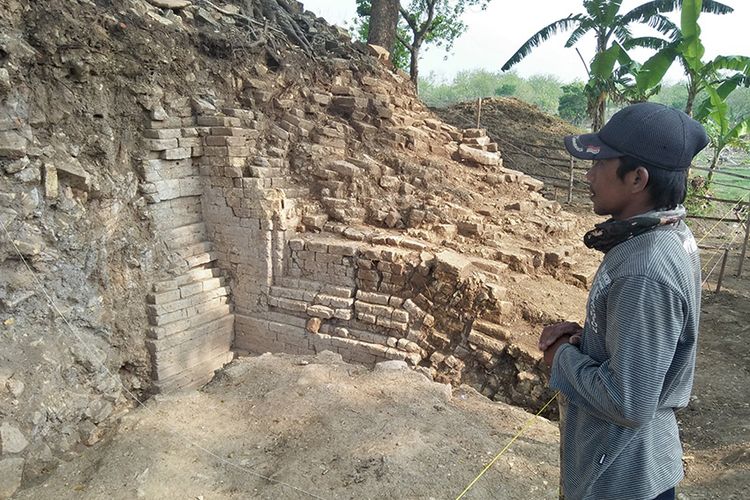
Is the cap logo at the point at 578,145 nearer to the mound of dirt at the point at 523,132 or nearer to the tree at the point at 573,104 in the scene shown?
the mound of dirt at the point at 523,132

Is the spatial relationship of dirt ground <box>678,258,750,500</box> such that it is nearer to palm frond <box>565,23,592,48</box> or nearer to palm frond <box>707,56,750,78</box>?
palm frond <box>707,56,750,78</box>

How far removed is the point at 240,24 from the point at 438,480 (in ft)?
28.0

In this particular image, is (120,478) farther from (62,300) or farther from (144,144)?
A: (144,144)

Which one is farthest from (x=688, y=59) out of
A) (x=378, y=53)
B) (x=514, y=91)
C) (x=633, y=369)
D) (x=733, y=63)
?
(x=514, y=91)

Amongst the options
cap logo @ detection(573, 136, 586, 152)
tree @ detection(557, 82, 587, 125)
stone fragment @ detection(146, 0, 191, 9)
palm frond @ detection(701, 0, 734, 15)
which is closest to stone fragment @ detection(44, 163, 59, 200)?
stone fragment @ detection(146, 0, 191, 9)

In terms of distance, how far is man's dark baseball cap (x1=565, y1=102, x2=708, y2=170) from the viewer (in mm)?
1482

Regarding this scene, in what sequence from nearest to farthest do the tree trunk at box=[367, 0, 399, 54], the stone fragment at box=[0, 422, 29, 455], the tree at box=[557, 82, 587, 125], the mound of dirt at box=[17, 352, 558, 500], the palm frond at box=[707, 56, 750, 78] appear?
1. the mound of dirt at box=[17, 352, 558, 500]
2. the stone fragment at box=[0, 422, 29, 455]
3. the palm frond at box=[707, 56, 750, 78]
4. the tree trunk at box=[367, 0, 399, 54]
5. the tree at box=[557, 82, 587, 125]

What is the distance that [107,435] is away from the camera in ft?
16.6

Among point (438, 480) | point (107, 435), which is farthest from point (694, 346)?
point (107, 435)

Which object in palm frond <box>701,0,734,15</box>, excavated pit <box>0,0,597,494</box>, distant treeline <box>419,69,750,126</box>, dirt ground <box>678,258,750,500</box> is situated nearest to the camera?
dirt ground <box>678,258,750,500</box>

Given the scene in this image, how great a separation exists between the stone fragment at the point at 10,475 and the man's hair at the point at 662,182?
207 inches

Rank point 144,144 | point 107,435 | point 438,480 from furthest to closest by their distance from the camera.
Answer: point 144,144 < point 107,435 < point 438,480

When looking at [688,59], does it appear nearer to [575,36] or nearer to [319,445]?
[575,36]

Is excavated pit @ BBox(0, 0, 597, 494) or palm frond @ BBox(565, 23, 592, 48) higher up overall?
palm frond @ BBox(565, 23, 592, 48)
